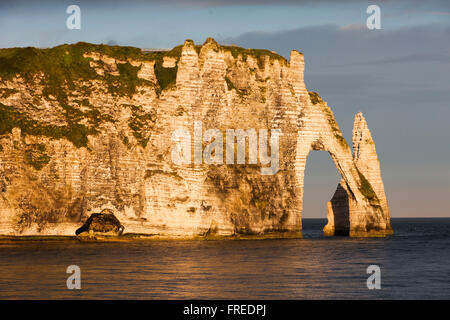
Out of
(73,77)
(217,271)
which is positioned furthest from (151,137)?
(217,271)

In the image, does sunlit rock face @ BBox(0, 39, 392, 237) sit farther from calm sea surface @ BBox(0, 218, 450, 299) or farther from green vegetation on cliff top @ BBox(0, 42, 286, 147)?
calm sea surface @ BBox(0, 218, 450, 299)

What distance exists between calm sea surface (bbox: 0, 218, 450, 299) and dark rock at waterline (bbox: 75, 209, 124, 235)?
6852 millimetres

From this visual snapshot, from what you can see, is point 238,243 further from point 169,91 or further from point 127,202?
point 169,91

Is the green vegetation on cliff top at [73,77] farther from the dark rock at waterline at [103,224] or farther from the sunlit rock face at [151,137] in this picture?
the dark rock at waterline at [103,224]

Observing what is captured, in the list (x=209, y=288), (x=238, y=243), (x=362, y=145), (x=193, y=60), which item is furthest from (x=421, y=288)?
(x=362, y=145)

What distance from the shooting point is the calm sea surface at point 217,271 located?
47344mm

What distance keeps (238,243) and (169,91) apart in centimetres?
2515

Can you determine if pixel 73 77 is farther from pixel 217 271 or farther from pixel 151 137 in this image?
pixel 217 271

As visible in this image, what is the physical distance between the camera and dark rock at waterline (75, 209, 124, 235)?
98.4 meters

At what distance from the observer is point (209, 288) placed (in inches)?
1950

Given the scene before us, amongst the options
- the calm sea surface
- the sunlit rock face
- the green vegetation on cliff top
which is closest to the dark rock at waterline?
the sunlit rock face

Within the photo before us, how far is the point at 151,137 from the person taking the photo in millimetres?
103000

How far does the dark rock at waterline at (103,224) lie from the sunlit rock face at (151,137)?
105 cm

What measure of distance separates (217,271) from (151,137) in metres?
45.5
